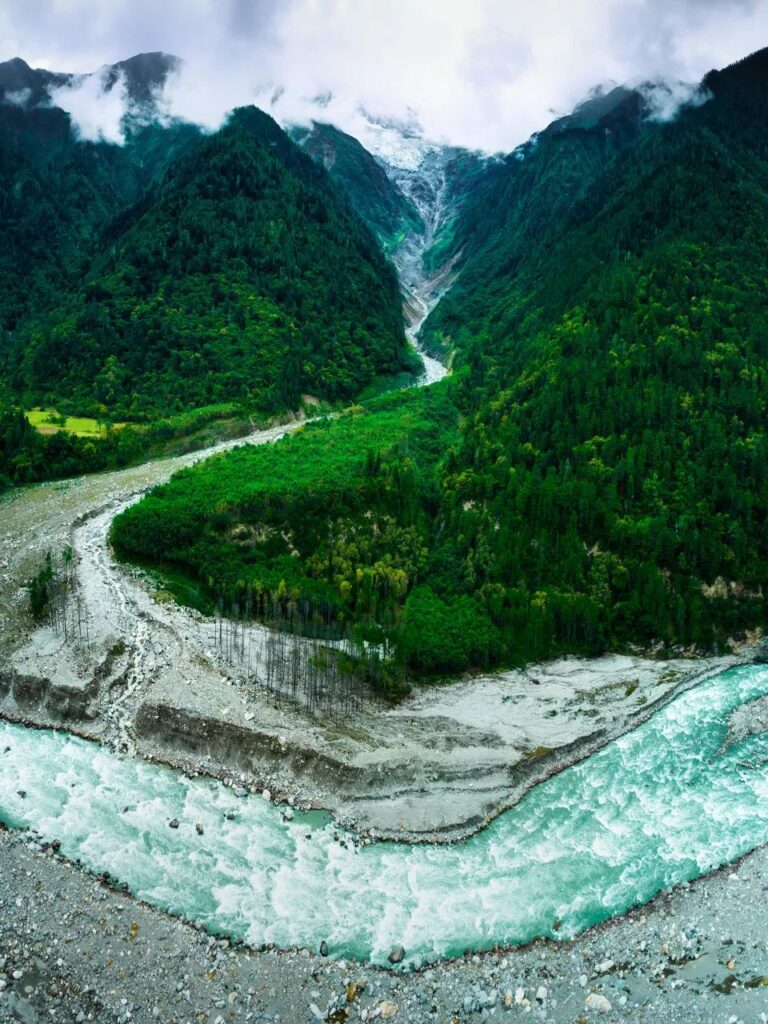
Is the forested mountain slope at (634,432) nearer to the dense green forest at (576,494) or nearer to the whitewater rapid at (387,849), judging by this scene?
the dense green forest at (576,494)

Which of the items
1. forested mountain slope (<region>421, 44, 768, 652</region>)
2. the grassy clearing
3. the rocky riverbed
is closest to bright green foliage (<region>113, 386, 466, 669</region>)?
forested mountain slope (<region>421, 44, 768, 652</region>)

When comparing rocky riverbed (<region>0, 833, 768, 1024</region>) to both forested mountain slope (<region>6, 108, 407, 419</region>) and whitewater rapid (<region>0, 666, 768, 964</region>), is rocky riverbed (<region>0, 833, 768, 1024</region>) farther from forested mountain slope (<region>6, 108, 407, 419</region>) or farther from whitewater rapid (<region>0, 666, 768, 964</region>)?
forested mountain slope (<region>6, 108, 407, 419</region>)

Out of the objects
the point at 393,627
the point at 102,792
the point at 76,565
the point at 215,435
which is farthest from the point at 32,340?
the point at 102,792

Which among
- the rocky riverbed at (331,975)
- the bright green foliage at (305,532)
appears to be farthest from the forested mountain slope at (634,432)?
the rocky riverbed at (331,975)

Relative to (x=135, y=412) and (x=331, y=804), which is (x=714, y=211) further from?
(x=331, y=804)

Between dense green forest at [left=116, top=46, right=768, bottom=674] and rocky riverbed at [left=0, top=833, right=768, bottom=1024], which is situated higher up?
dense green forest at [left=116, top=46, right=768, bottom=674]

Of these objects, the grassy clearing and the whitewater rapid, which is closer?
the whitewater rapid

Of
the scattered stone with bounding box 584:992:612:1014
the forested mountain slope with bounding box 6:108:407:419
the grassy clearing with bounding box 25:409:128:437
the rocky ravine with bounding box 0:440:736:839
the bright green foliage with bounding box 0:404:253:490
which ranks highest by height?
the forested mountain slope with bounding box 6:108:407:419
